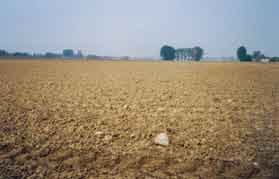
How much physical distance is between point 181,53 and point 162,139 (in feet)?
523

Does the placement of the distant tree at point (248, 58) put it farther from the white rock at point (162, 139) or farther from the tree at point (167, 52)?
the white rock at point (162, 139)

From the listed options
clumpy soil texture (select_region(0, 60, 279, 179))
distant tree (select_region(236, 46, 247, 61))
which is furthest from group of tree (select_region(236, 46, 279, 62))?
clumpy soil texture (select_region(0, 60, 279, 179))

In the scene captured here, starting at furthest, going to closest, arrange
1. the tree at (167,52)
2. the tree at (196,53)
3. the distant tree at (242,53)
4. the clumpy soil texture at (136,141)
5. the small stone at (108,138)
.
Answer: the tree at (196,53), the tree at (167,52), the distant tree at (242,53), the small stone at (108,138), the clumpy soil texture at (136,141)

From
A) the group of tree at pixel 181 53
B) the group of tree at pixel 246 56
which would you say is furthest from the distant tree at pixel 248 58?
the group of tree at pixel 181 53

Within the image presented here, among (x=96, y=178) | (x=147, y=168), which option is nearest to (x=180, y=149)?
(x=147, y=168)

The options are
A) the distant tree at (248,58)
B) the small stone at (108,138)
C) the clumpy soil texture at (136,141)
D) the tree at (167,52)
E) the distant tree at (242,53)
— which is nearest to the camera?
the clumpy soil texture at (136,141)

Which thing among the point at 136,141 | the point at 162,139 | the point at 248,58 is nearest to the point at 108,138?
the point at 136,141

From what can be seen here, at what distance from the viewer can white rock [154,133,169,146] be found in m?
4.94

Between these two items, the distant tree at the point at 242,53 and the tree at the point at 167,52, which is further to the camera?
the tree at the point at 167,52

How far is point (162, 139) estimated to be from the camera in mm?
5039

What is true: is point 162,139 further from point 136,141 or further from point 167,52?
point 167,52

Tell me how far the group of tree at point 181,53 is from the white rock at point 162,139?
138 meters

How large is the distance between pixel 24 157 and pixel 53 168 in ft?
2.47

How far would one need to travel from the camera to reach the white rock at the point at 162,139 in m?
4.94
